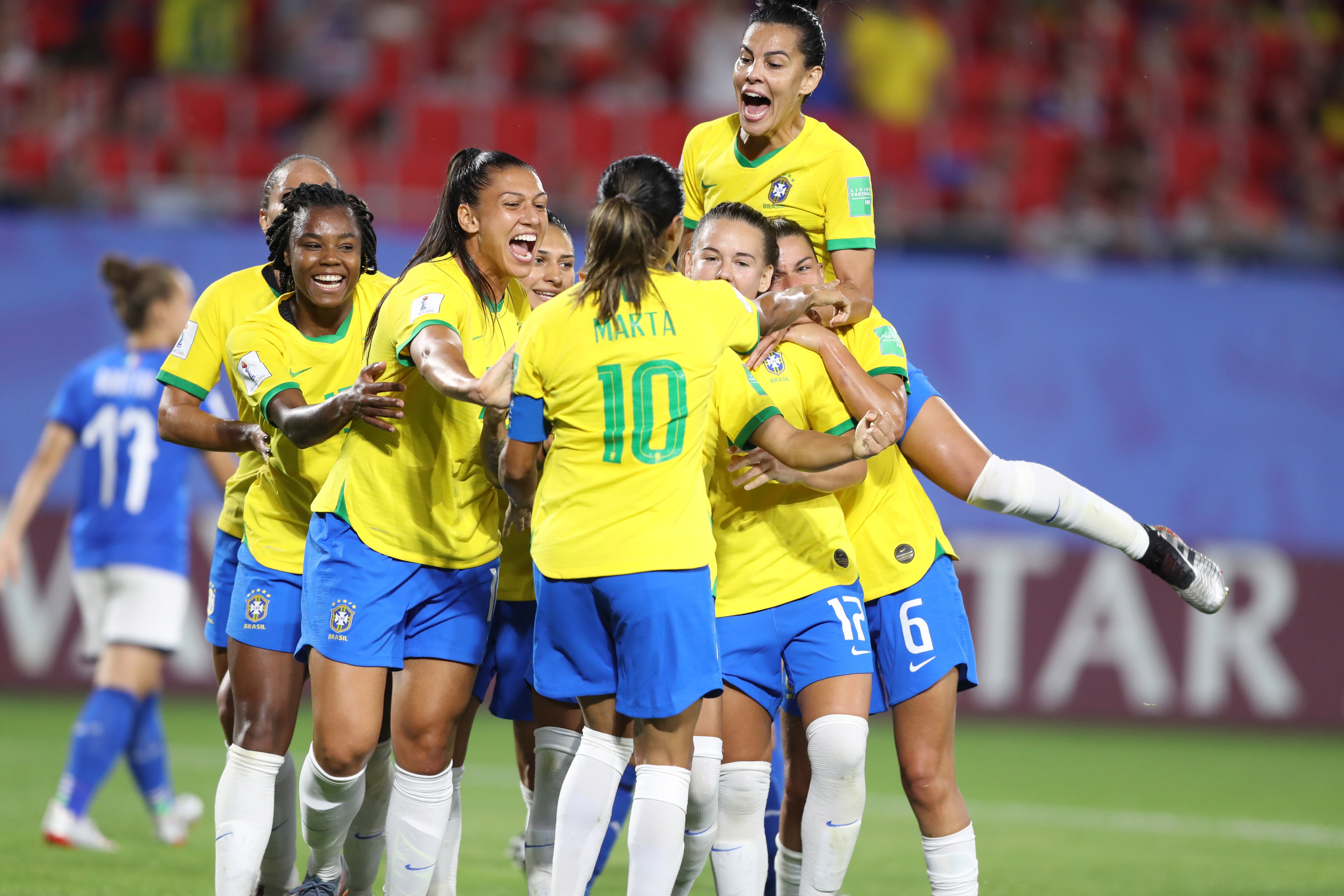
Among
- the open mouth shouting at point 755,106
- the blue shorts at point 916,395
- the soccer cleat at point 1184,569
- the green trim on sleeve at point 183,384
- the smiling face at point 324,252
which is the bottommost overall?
the soccer cleat at point 1184,569

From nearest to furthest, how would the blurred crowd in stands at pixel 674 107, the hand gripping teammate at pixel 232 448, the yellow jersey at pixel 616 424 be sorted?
the yellow jersey at pixel 616 424
the hand gripping teammate at pixel 232 448
the blurred crowd in stands at pixel 674 107

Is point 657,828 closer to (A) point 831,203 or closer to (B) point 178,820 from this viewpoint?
(A) point 831,203

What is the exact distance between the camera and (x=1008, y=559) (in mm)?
11617

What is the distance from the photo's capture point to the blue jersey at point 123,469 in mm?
7336

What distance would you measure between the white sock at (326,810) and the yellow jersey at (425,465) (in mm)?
664

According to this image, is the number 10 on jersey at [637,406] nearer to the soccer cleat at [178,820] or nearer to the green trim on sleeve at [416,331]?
the green trim on sleeve at [416,331]

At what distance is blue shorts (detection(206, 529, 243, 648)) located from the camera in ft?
16.9

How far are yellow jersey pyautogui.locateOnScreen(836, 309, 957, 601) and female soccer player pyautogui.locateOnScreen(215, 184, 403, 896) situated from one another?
5.16 feet

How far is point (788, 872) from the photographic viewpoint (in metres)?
5.14

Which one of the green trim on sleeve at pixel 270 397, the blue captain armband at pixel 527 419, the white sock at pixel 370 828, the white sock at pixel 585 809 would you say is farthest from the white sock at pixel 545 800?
the green trim on sleeve at pixel 270 397

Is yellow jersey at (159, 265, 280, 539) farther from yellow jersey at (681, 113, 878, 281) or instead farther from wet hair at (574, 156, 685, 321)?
yellow jersey at (681, 113, 878, 281)

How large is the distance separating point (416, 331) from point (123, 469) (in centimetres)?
373

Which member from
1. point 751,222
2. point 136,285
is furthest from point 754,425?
point 136,285

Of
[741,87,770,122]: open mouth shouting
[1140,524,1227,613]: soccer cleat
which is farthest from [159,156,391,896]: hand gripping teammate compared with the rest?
[1140,524,1227,613]: soccer cleat
